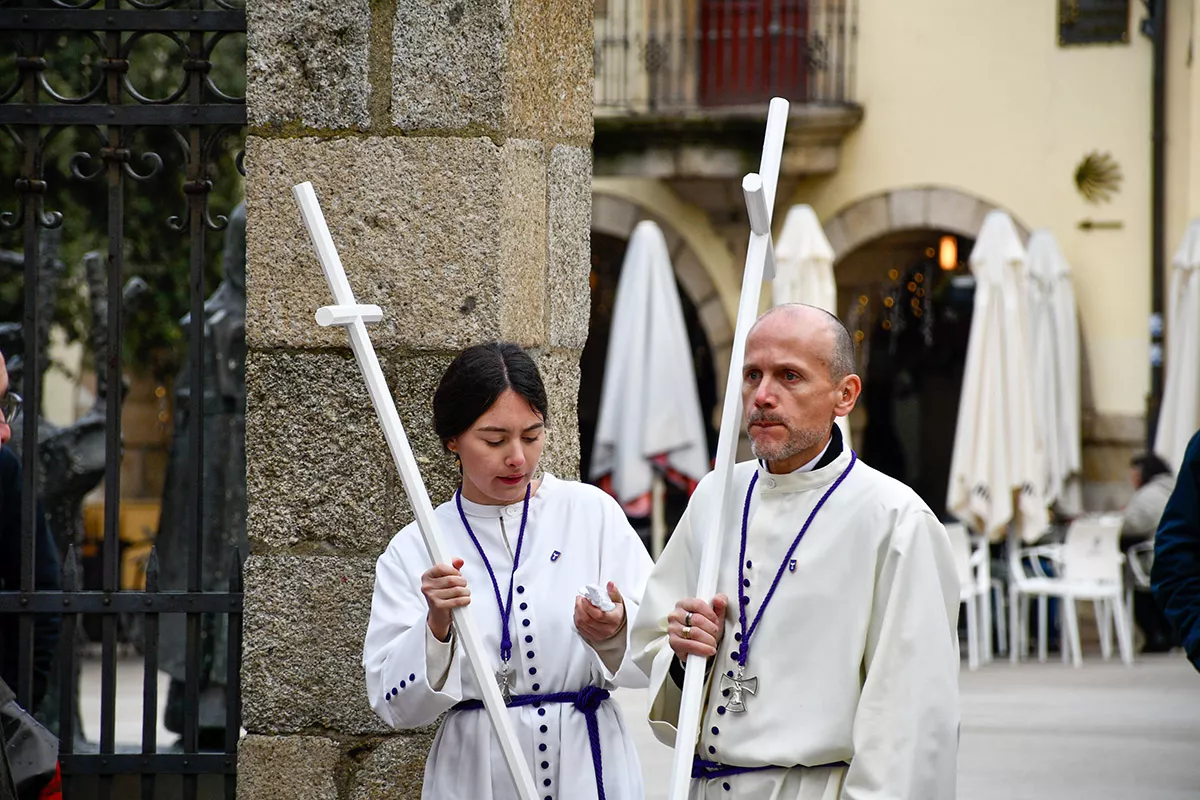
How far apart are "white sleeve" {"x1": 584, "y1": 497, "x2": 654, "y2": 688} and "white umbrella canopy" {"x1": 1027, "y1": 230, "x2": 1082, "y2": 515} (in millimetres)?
8641

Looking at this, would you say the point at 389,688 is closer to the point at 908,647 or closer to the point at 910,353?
the point at 908,647

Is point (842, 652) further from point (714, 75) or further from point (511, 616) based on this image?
point (714, 75)

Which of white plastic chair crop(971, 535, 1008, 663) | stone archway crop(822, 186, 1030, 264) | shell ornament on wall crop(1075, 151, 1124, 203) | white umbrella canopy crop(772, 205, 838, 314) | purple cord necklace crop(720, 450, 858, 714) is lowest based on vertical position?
white plastic chair crop(971, 535, 1008, 663)

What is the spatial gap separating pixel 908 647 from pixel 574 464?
1406 millimetres

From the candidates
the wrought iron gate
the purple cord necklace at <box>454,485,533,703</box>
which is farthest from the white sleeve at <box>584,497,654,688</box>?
the wrought iron gate

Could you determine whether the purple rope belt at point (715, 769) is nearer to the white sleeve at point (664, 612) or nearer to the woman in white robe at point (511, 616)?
the white sleeve at point (664, 612)

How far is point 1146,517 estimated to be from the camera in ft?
35.7

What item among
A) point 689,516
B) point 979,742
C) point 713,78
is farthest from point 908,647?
point 713,78

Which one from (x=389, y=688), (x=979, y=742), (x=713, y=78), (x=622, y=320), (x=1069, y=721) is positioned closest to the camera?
(x=389, y=688)

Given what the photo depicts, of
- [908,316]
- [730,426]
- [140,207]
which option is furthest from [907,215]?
[730,426]

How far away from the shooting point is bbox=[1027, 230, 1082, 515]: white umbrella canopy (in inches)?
465

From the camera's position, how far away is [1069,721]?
8.53m

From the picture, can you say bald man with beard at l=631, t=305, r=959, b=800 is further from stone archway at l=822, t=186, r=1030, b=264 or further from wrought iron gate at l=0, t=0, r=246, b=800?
stone archway at l=822, t=186, r=1030, b=264

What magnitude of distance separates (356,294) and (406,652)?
1.03 m
